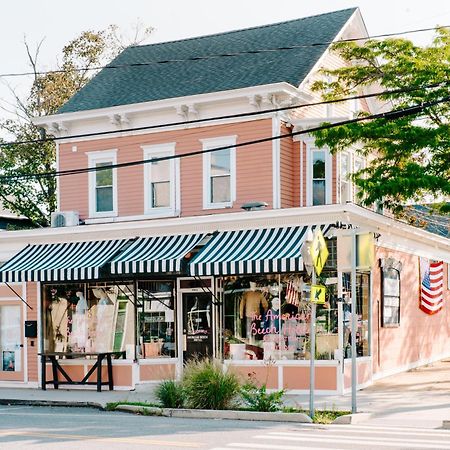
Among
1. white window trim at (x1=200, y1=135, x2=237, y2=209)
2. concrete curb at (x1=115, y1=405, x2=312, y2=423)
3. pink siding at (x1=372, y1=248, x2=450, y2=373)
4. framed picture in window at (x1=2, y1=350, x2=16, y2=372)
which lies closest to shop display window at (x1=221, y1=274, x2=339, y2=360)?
pink siding at (x1=372, y1=248, x2=450, y2=373)

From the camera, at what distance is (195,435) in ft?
44.2

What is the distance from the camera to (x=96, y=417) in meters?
16.7

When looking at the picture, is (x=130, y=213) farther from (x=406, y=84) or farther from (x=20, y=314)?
(x=406, y=84)

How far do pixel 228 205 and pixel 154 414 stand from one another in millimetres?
8165

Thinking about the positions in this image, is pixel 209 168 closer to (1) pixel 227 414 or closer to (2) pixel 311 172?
(2) pixel 311 172

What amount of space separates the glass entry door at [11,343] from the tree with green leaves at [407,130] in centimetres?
997

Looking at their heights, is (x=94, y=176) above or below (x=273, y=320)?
above

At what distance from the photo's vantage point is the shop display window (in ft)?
67.2

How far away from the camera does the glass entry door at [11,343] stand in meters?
24.4

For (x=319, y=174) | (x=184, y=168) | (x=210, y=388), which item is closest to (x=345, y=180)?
(x=319, y=174)

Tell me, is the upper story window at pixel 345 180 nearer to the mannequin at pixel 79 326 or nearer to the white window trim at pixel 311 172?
the white window trim at pixel 311 172

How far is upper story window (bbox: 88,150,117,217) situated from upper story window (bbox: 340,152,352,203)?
21.8ft

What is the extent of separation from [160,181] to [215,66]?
4.28 meters

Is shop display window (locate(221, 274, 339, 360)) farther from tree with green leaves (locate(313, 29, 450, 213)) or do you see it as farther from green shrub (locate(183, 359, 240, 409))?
green shrub (locate(183, 359, 240, 409))
